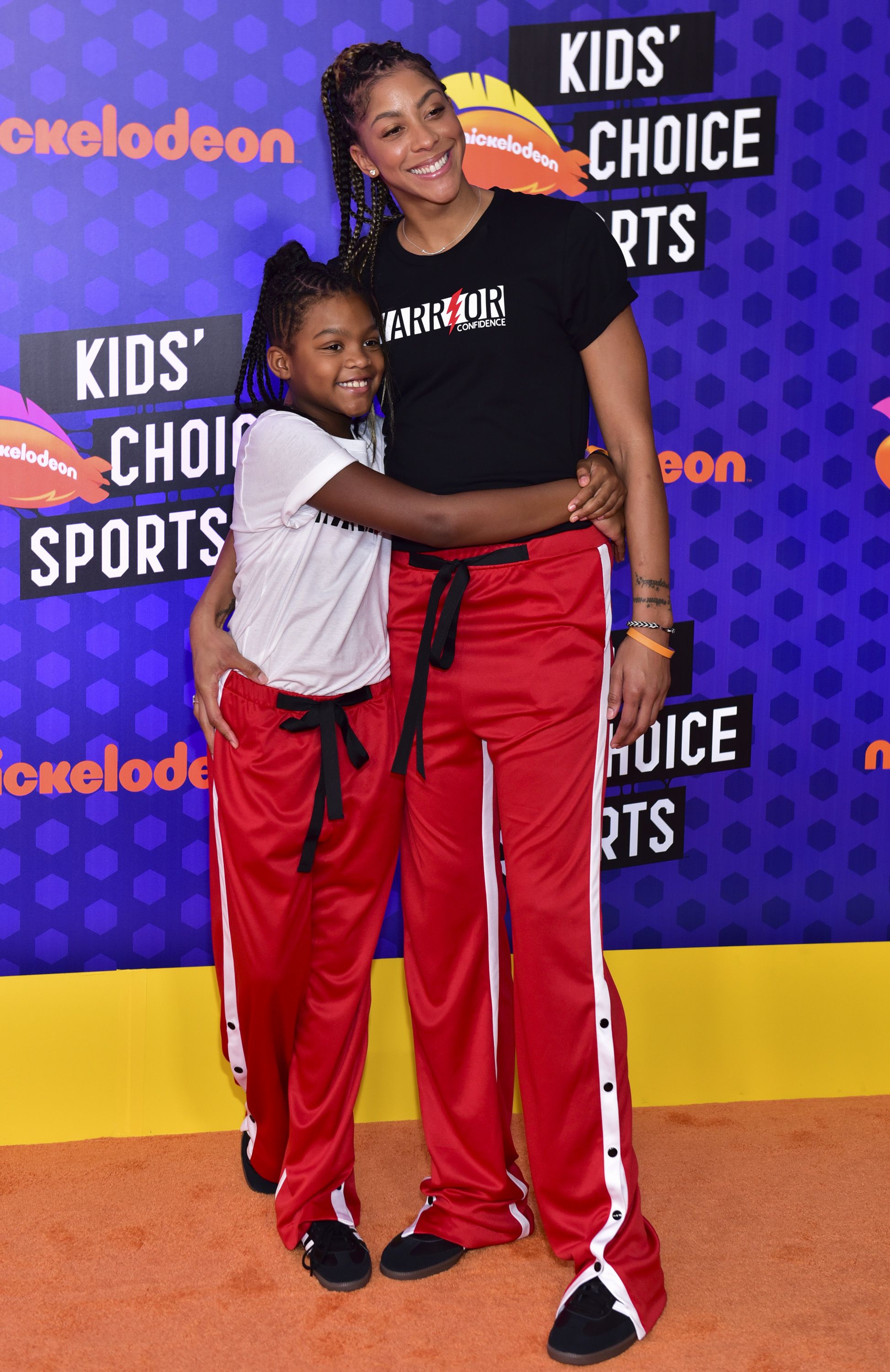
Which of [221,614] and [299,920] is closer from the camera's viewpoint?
[299,920]

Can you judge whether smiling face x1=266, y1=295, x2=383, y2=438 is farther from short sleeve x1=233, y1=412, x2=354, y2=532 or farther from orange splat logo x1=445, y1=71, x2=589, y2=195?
orange splat logo x1=445, y1=71, x2=589, y2=195

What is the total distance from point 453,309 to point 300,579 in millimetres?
474

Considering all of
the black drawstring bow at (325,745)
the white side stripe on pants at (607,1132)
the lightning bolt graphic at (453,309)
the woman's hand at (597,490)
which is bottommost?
the white side stripe on pants at (607,1132)

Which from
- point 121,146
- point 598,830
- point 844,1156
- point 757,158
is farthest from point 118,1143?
point 757,158

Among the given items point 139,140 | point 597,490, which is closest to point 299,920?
point 597,490

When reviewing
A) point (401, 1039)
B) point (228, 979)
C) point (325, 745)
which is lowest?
point (401, 1039)

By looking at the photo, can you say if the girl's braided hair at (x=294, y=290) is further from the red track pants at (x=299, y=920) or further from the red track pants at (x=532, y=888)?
the red track pants at (x=299, y=920)

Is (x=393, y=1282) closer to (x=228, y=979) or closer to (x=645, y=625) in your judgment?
(x=228, y=979)

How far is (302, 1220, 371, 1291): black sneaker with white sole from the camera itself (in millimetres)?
1793

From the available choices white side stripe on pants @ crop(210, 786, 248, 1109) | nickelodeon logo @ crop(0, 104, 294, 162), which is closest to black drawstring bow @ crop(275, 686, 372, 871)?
white side stripe on pants @ crop(210, 786, 248, 1109)

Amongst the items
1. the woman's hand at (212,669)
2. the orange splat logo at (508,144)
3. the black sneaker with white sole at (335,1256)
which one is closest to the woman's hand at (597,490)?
the woman's hand at (212,669)

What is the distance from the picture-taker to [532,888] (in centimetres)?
172

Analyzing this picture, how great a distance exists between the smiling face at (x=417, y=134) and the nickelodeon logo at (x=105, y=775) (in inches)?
45.7

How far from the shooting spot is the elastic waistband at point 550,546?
5.72 feet
